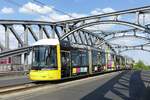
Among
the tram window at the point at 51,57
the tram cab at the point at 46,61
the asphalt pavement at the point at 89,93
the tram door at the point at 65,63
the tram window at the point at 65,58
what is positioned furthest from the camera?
the tram window at the point at 65,58

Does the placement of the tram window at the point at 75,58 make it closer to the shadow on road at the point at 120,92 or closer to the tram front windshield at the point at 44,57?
the tram front windshield at the point at 44,57

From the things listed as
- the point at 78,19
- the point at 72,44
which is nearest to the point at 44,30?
the point at 78,19

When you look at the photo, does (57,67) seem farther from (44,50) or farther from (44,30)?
(44,30)

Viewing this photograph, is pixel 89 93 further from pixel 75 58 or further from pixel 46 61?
pixel 75 58

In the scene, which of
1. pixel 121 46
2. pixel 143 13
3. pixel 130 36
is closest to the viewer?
pixel 143 13

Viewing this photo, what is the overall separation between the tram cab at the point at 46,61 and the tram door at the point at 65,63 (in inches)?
28.7

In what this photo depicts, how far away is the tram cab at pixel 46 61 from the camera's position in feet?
79.3

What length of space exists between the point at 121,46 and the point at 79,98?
358ft

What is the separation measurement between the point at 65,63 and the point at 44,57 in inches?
81.1

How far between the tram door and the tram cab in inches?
28.7

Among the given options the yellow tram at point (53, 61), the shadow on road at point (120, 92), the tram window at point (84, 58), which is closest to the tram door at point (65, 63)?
the yellow tram at point (53, 61)

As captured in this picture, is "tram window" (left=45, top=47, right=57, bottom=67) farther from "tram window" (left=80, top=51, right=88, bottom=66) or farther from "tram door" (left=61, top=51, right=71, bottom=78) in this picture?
"tram window" (left=80, top=51, right=88, bottom=66)

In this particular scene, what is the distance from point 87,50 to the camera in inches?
1314

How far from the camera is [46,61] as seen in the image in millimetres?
24516
